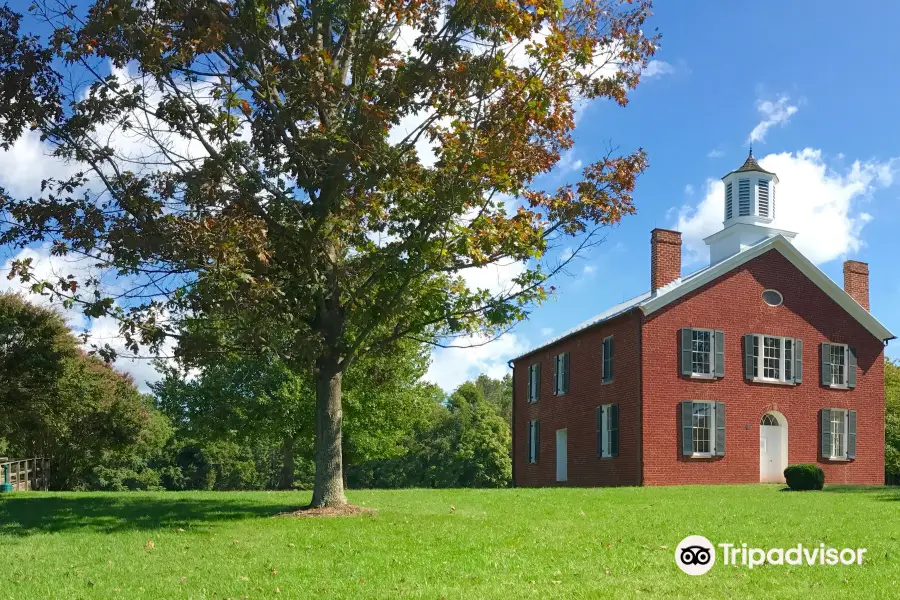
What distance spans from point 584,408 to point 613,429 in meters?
2.14

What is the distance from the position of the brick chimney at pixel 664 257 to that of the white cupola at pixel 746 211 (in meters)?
1.88

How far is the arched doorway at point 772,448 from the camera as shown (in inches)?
1048

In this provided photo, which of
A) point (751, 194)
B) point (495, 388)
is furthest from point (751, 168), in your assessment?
point (495, 388)

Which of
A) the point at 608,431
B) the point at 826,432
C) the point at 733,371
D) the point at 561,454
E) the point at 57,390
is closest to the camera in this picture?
the point at 57,390

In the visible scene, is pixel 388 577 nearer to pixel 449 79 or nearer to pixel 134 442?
pixel 449 79

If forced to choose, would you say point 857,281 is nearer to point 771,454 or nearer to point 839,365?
point 839,365

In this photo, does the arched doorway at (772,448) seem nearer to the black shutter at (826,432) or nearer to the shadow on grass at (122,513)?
the black shutter at (826,432)

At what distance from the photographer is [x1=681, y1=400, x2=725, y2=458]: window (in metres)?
25.6

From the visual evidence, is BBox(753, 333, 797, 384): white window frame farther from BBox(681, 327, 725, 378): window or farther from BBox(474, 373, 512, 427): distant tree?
BBox(474, 373, 512, 427): distant tree

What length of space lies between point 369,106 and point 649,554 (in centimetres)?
714

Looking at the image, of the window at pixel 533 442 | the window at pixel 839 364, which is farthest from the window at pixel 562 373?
the window at pixel 839 364

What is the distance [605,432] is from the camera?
89.2 ft

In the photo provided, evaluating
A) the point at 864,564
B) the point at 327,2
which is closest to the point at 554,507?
the point at 864,564

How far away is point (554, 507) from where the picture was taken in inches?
581
